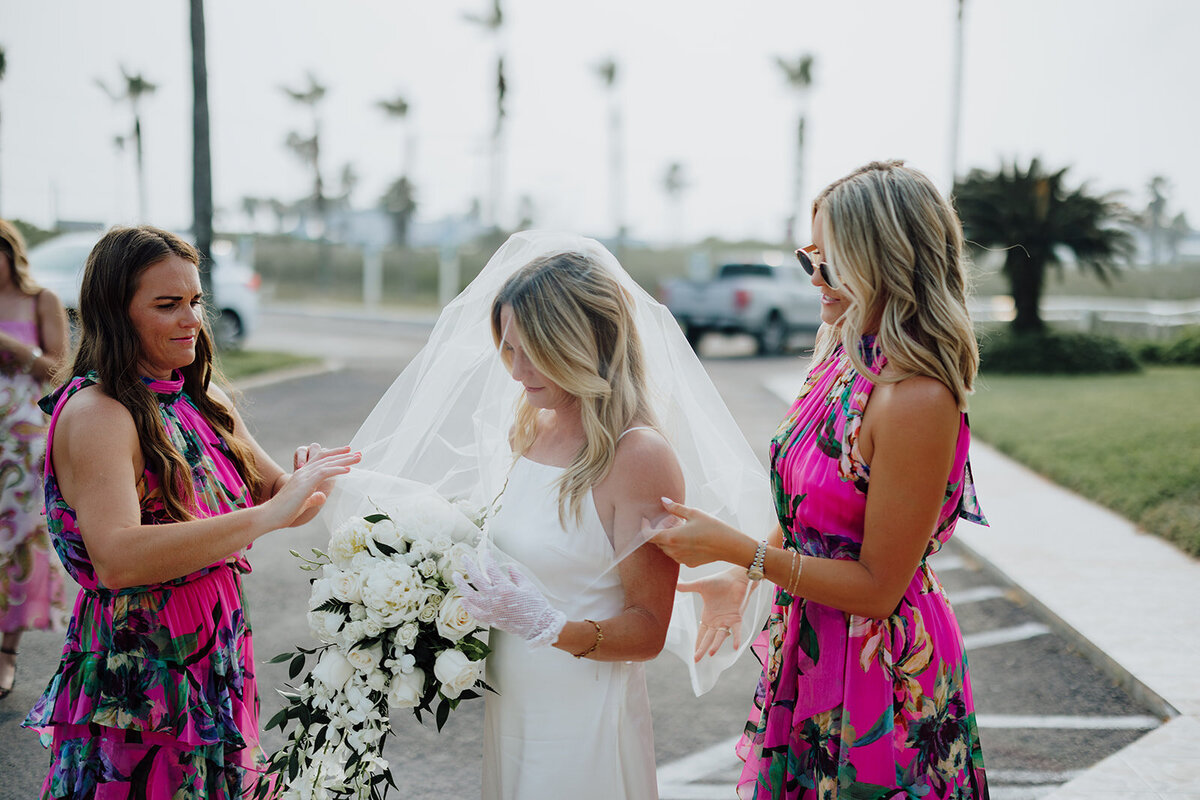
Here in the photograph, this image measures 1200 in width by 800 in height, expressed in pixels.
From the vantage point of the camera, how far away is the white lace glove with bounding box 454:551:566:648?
7.30ft

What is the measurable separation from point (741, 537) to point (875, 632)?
0.42 metres

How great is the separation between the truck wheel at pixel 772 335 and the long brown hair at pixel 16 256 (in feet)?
57.4

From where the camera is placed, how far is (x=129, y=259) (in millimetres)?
2547

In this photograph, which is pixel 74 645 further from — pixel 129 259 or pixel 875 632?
pixel 875 632

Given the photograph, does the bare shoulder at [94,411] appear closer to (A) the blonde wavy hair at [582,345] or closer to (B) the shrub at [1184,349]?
(A) the blonde wavy hair at [582,345]

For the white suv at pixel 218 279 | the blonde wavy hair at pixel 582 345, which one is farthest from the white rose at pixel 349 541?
the white suv at pixel 218 279

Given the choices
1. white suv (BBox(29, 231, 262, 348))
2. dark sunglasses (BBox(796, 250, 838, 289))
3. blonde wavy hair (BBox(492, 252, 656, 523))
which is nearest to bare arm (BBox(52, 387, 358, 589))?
blonde wavy hair (BBox(492, 252, 656, 523))

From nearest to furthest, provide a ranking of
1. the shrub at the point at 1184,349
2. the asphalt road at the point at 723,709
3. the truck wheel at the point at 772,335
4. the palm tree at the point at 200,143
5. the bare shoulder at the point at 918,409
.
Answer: the bare shoulder at the point at 918,409
the asphalt road at the point at 723,709
the palm tree at the point at 200,143
the shrub at the point at 1184,349
the truck wheel at the point at 772,335

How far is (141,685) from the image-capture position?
255 centimetres

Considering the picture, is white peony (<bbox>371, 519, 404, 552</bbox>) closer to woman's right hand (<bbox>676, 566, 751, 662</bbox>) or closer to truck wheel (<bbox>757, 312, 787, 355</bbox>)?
woman's right hand (<bbox>676, 566, 751, 662</bbox>)

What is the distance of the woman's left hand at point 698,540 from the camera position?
2.21m

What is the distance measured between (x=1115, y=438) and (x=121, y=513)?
10.5 metres

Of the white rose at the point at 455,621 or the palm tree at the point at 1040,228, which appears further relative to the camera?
the palm tree at the point at 1040,228

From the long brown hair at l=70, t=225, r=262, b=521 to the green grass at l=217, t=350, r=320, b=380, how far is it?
12.9 meters
